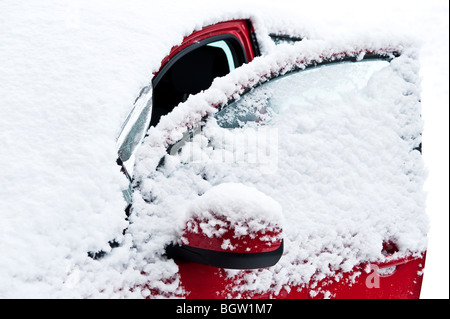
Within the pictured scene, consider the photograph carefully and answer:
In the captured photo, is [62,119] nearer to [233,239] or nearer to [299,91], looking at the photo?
[233,239]

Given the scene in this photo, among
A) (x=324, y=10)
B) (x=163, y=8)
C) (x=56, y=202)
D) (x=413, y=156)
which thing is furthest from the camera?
(x=324, y=10)

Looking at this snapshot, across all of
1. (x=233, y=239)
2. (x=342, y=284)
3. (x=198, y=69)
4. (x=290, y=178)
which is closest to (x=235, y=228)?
(x=233, y=239)

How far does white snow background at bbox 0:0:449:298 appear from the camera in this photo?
1019 millimetres

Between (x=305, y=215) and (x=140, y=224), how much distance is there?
53 cm

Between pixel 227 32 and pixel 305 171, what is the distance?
86cm

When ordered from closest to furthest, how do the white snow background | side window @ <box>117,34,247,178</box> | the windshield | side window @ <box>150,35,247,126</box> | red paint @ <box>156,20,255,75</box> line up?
the white snow background
side window @ <box>117,34,247,178</box>
the windshield
red paint @ <box>156,20,255,75</box>
side window @ <box>150,35,247,126</box>

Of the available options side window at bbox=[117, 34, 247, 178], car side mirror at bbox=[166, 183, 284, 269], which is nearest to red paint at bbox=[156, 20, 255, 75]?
side window at bbox=[117, 34, 247, 178]

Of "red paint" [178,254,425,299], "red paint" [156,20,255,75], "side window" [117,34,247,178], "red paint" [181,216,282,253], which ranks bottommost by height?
"red paint" [178,254,425,299]

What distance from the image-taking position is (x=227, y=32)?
2131 mm

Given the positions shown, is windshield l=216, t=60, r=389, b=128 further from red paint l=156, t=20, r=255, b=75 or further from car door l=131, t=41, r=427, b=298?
red paint l=156, t=20, r=255, b=75

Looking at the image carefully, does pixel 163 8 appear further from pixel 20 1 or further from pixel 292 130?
pixel 292 130

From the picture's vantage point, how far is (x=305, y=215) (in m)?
1.49

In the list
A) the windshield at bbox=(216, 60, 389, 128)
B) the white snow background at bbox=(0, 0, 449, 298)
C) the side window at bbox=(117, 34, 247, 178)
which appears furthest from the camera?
the windshield at bbox=(216, 60, 389, 128)
